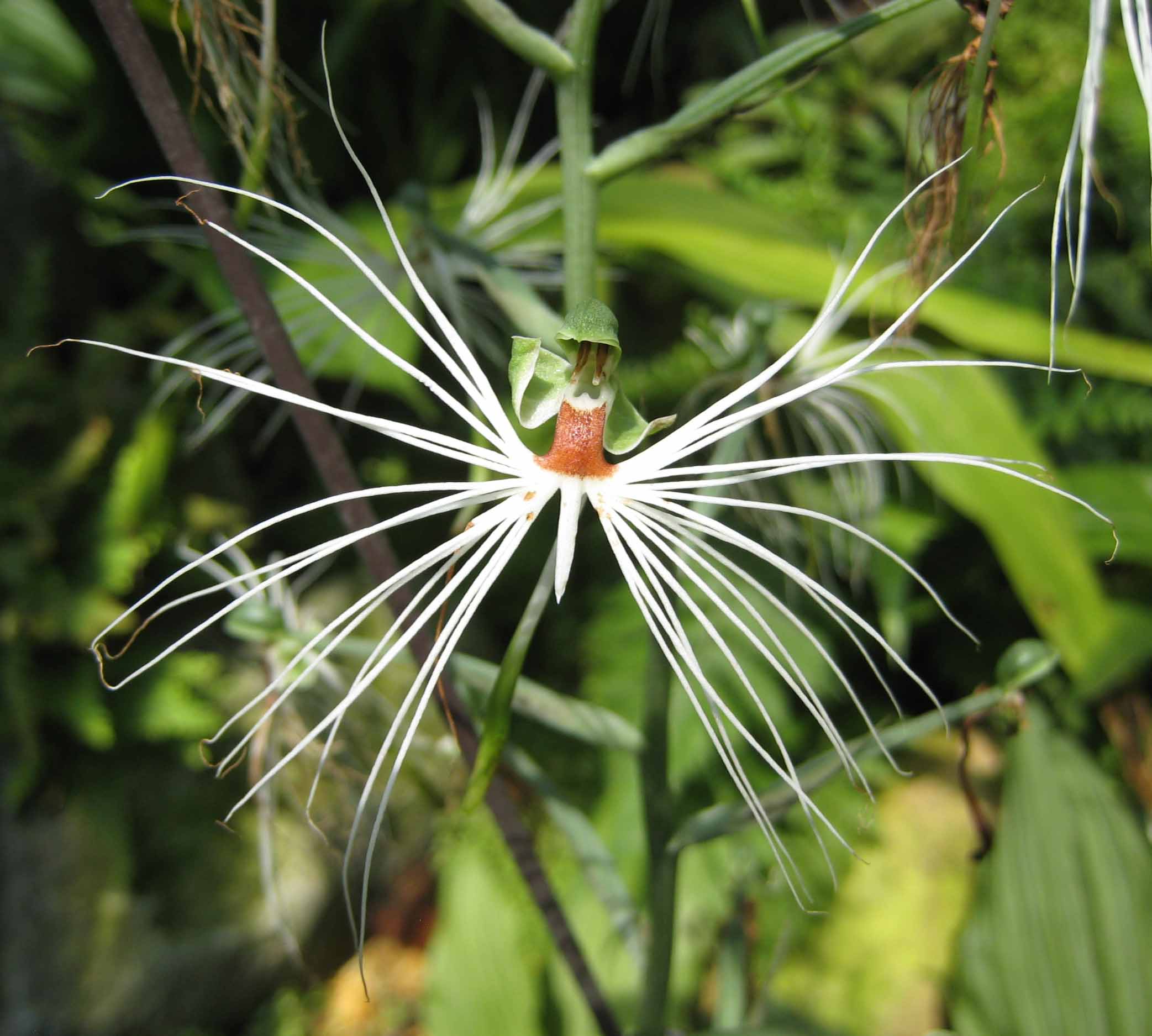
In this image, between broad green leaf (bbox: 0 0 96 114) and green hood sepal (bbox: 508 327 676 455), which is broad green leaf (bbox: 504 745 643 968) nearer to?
green hood sepal (bbox: 508 327 676 455)

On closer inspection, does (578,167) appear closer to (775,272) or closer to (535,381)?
(535,381)

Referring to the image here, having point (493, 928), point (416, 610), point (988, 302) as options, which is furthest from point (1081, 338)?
point (493, 928)

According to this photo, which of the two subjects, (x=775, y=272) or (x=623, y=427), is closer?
(x=623, y=427)

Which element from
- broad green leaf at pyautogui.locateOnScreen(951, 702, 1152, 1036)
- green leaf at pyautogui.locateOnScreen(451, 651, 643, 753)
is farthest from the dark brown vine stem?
broad green leaf at pyautogui.locateOnScreen(951, 702, 1152, 1036)

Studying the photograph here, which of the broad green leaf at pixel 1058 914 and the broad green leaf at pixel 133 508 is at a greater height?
the broad green leaf at pixel 133 508

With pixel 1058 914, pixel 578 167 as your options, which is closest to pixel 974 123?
pixel 578 167

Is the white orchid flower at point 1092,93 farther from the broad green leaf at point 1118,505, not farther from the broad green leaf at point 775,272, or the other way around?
the broad green leaf at point 1118,505

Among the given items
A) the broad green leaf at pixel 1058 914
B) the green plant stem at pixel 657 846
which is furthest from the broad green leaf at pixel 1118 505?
the green plant stem at pixel 657 846
